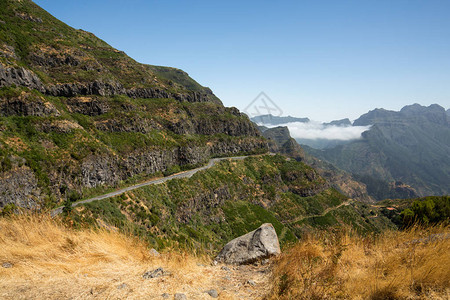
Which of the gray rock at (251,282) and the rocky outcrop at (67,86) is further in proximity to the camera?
the rocky outcrop at (67,86)

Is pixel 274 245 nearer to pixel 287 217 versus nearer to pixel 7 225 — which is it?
pixel 7 225

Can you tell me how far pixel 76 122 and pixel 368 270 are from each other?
2678 inches

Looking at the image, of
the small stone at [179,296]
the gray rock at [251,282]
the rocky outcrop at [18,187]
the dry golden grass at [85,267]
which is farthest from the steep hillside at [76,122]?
the gray rock at [251,282]

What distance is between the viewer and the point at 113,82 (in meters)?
83.5

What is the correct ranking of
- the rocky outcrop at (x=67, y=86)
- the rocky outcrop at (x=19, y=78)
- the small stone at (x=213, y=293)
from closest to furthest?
1. the small stone at (x=213, y=293)
2. the rocky outcrop at (x=19, y=78)
3. the rocky outcrop at (x=67, y=86)

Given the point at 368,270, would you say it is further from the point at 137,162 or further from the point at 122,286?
the point at 137,162

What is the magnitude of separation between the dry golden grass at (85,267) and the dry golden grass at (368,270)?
1651 millimetres

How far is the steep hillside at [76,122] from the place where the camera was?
38562 mm

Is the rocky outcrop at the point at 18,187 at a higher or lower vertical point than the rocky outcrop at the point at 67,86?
lower

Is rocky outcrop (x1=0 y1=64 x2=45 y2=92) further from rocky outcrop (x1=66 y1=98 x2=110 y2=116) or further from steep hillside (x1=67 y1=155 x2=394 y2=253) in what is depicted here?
steep hillside (x1=67 y1=155 x2=394 y2=253)

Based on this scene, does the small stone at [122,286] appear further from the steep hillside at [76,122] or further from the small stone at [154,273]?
the steep hillside at [76,122]

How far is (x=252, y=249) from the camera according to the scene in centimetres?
917

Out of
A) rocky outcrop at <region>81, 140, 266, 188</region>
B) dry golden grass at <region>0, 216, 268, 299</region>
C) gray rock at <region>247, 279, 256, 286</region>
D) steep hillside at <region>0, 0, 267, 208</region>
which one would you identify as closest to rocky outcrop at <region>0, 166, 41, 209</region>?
steep hillside at <region>0, 0, 267, 208</region>

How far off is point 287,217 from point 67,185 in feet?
287
